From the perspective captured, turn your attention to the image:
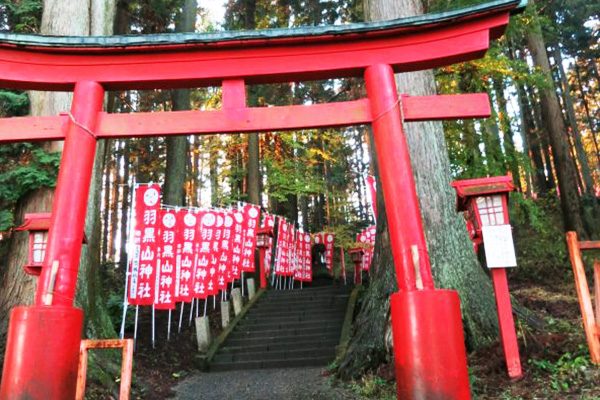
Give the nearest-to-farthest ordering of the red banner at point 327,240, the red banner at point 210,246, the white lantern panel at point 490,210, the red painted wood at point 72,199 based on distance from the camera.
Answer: the red painted wood at point 72,199, the white lantern panel at point 490,210, the red banner at point 210,246, the red banner at point 327,240

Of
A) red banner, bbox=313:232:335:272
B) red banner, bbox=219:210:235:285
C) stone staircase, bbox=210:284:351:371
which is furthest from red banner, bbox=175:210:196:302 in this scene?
red banner, bbox=313:232:335:272

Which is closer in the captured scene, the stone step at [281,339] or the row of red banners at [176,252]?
the row of red banners at [176,252]

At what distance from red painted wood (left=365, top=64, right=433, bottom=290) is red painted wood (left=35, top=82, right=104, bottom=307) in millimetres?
2629

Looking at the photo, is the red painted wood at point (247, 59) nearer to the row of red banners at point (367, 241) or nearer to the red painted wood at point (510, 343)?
the red painted wood at point (510, 343)

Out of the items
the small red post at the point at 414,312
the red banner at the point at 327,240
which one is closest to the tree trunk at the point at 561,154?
the red banner at the point at 327,240

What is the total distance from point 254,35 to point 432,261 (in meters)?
3.56

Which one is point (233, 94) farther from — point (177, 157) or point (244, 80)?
point (177, 157)

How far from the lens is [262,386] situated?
7082 mm

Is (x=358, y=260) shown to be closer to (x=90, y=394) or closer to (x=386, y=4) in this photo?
(x=386, y=4)

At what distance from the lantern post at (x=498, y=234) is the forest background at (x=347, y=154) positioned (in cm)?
89

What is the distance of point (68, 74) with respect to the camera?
171 inches

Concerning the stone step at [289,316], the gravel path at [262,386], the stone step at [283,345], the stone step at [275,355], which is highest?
the stone step at [289,316]

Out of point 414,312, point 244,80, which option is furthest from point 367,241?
point 414,312

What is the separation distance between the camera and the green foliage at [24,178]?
240 inches
